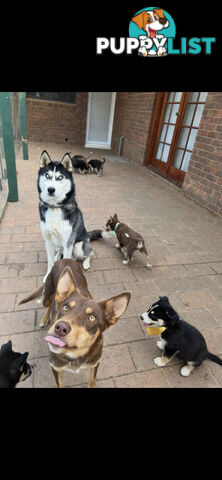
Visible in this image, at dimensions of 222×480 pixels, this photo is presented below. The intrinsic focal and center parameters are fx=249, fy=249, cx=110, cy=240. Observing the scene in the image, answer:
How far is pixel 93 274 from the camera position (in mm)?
3555

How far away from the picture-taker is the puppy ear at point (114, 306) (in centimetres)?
171

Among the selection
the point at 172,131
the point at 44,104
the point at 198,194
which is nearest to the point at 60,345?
the point at 198,194

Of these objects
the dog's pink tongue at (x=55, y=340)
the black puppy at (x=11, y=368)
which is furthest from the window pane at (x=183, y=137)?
the dog's pink tongue at (x=55, y=340)

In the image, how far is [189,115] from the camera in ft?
24.5

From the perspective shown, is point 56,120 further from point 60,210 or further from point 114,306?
point 114,306

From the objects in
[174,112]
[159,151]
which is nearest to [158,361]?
[174,112]

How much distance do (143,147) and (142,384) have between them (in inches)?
368

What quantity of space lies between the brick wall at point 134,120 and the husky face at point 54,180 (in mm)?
7814

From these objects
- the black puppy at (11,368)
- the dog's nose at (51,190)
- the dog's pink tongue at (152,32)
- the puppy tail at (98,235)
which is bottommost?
the puppy tail at (98,235)

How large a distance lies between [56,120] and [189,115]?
29.4 feet

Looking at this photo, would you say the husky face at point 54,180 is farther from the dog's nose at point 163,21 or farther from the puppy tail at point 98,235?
the dog's nose at point 163,21

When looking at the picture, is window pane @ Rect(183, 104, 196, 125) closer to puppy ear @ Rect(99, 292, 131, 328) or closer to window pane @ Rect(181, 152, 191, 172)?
window pane @ Rect(181, 152, 191, 172)

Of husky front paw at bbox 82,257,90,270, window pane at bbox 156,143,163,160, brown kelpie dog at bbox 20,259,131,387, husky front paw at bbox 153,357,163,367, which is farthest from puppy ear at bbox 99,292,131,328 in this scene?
window pane at bbox 156,143,163,160

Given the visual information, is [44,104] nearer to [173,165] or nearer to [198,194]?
[173,165]
